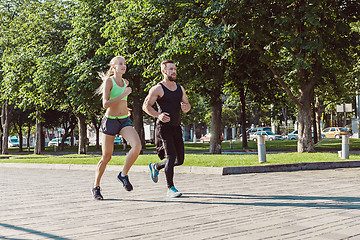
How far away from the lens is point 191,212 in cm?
562

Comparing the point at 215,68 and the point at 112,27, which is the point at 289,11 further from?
the point at 112,27

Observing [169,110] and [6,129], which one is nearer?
[169,110]

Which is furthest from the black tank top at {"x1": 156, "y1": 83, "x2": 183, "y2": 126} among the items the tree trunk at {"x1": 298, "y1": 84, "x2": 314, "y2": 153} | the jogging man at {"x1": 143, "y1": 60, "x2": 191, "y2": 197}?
the tree trunk at {"x1": 298, "y1": 84, "x2": 314, "y2": 153}

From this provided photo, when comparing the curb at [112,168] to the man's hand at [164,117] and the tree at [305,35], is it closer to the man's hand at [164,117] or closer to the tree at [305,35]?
the man's hand at [164,117]

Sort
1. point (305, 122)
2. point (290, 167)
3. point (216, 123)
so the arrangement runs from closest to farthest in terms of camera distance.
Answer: point (290, 167) → point (305, 122) → point (216, 123)

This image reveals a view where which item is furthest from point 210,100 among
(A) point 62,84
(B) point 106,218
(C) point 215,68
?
(B) point 106,218

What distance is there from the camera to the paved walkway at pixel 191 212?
14.7 feet

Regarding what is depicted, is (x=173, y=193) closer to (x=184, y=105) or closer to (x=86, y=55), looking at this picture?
(x=184, y=105)

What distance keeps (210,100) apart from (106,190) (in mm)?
12513

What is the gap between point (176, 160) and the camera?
7.09 m

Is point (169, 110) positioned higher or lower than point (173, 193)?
higher

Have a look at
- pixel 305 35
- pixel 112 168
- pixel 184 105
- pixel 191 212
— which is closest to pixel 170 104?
pixel 184 105

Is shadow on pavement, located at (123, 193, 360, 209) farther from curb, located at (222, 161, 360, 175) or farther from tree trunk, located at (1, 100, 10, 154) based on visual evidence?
tree trunk, located at (1, 100, 10, 154)

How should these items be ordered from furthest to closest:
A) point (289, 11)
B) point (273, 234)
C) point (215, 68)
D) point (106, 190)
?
point (215, 68), point (289, 11), point (106, 190), point (273, 234)
